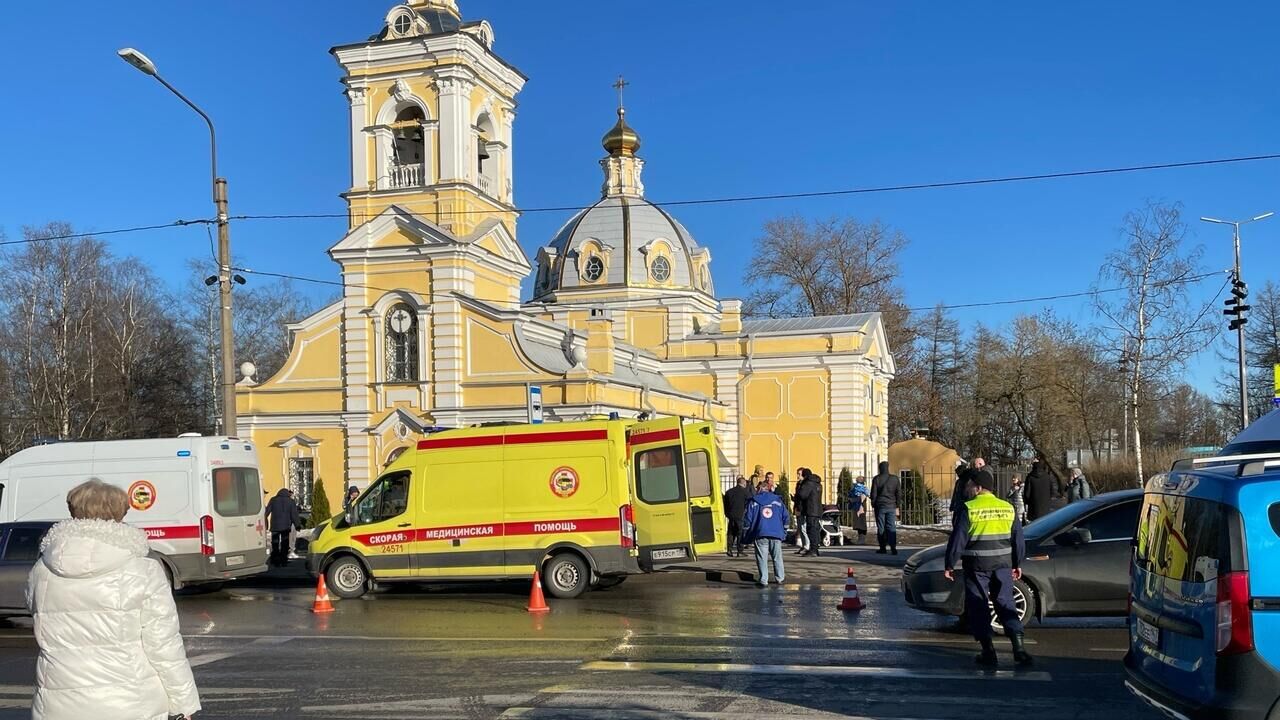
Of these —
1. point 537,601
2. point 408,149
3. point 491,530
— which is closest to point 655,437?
point 491,530

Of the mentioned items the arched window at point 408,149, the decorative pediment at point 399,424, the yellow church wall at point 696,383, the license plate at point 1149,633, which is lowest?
the license plate at point 1149,633

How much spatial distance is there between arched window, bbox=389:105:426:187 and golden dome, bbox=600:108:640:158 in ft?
84.3

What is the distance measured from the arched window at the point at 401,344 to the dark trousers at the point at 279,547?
13456 millimetres

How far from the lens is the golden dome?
2479 inches

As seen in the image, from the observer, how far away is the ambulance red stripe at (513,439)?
17719 millimetres

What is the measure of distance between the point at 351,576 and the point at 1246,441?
1235 centimetres

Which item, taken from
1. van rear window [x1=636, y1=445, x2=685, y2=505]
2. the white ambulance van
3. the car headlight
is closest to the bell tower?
the white ambulance van

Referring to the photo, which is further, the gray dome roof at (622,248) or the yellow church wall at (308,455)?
the gray dome roof at (622,248)

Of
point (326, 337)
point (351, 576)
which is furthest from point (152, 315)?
point (351, 576)

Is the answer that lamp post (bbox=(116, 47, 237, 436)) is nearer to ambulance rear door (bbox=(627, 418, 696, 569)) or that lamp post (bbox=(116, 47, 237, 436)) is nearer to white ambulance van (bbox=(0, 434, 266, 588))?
white ambulance van (bbox=(0, 434, 266, 588))

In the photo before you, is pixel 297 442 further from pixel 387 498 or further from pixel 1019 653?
pixel 1019 653

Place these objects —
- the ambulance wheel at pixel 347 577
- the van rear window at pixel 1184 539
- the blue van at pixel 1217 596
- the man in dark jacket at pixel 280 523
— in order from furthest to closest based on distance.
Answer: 1. the man in dark jacket at pixel 280 523
2. the ambulance wheel at pixel 347 577
3. the van rear window at pixel 1184 539
4. the blue van at pixel 1217 596

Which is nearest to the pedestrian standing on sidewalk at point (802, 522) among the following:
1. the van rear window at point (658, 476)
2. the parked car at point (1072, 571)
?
the van rear window at point (658, 476)

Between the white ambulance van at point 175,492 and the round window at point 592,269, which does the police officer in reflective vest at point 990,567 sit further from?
the round window at point 592,269
